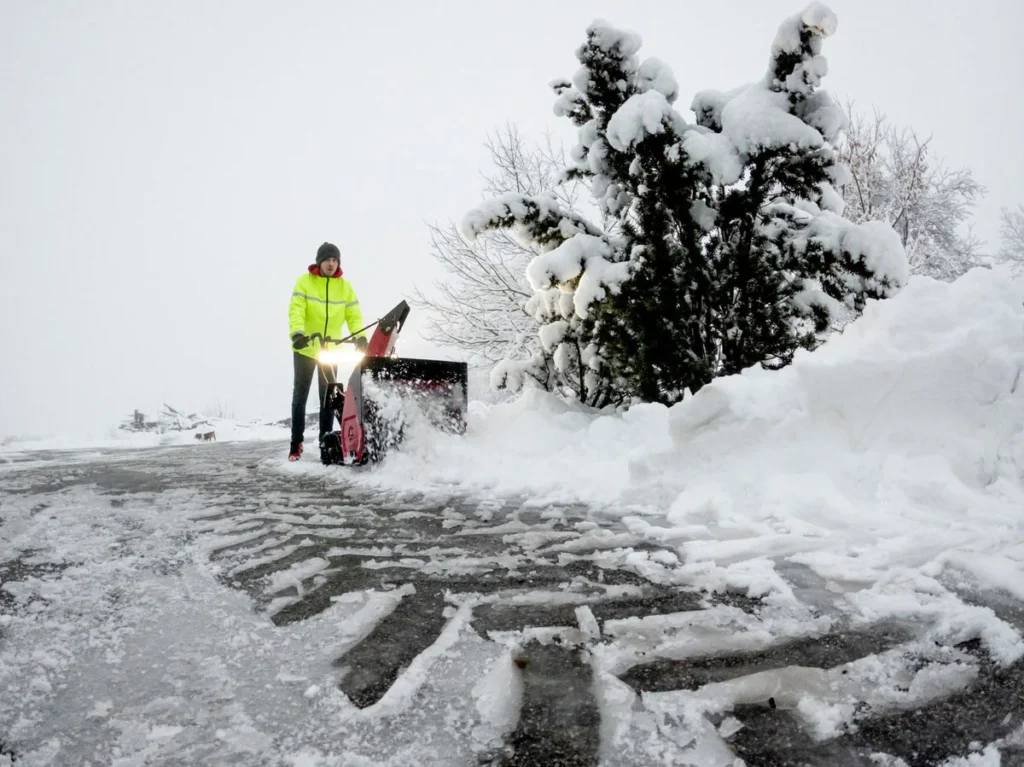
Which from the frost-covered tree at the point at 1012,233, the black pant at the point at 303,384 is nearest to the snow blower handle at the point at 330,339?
the black pant at the point at 303,384

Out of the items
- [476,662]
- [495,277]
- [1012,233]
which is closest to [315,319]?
[495,277]

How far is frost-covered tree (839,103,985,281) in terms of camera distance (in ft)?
45.9

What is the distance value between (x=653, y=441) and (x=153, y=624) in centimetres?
372

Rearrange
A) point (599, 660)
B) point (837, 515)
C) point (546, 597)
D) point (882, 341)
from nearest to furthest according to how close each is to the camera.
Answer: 1. point (599, 660)
2. point (546, 597)
3. point (837, 515)
4. point (882, 341)

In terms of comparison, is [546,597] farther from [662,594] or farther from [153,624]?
[153,624]

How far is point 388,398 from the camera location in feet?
18.2

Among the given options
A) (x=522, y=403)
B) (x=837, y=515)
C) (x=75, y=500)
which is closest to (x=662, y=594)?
(x=837, y=515)

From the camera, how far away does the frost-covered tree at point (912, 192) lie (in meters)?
14.0

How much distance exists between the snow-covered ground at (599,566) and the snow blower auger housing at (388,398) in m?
0.67

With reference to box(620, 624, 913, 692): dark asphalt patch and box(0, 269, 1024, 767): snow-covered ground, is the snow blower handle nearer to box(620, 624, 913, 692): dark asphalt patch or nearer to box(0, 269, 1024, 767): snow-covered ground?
box(0, 269, 1024, 767): snow-covered ground

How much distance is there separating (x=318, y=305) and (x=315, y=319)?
0.17 metres

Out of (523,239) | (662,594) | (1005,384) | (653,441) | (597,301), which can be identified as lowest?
(662,594)

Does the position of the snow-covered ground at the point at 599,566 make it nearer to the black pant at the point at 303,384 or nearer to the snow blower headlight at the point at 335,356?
the black pant at the point at 303,384

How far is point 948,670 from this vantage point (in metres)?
1.38
